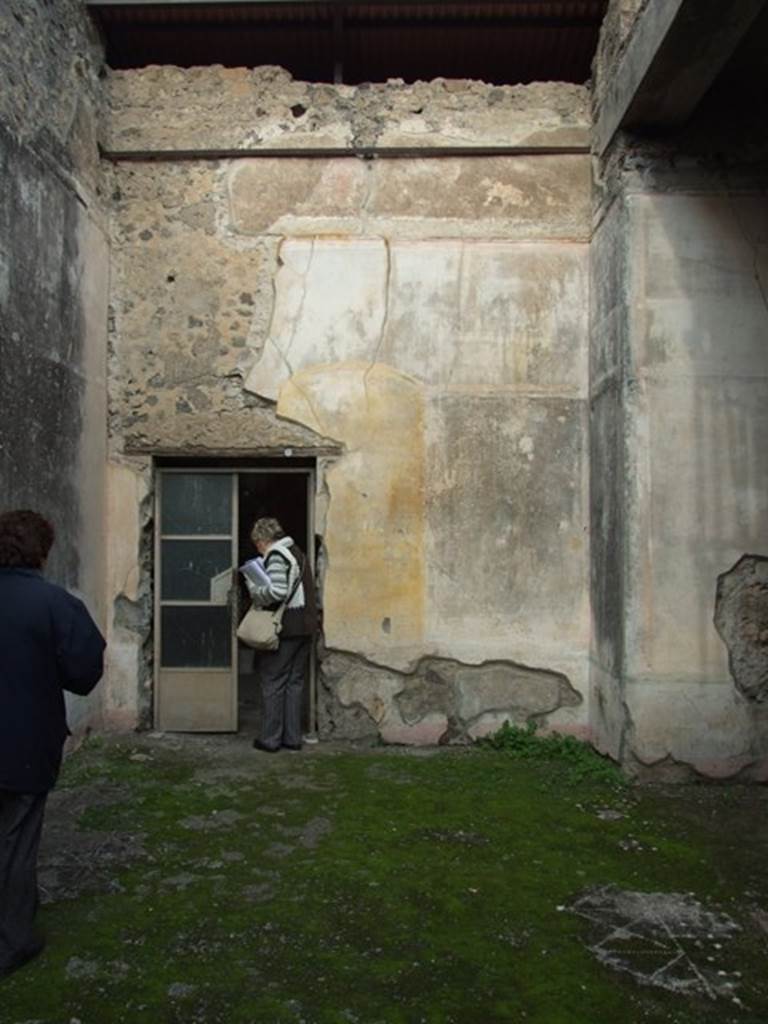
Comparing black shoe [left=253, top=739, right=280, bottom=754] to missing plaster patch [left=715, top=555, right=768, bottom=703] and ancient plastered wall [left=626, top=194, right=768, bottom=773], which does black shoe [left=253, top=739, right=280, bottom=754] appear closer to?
ancient plastered wall [left=626, top=194, right=768, bottom=773]

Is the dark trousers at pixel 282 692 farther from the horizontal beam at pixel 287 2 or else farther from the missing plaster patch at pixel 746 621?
the horizontal beam at pixel 287 2

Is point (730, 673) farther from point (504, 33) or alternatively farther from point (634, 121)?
point (504, 33)

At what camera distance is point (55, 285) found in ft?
17.4

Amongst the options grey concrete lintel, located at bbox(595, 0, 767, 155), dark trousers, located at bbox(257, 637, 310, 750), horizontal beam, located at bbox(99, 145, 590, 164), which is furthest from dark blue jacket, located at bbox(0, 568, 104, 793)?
horizontal beam, located at bbox(99, 145, 590, 164)

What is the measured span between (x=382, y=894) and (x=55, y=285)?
3940mm

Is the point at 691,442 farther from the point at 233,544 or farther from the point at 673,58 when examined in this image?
the point at 233,544

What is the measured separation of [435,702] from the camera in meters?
5.98

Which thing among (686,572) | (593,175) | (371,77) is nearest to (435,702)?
(686,572)

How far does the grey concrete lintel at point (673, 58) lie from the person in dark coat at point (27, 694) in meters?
3.85

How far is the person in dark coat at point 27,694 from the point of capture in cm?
297

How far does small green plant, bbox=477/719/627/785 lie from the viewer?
5.48 m

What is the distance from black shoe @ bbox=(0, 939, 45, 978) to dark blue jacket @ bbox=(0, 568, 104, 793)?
0.58 m

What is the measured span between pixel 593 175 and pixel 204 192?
8.93ft

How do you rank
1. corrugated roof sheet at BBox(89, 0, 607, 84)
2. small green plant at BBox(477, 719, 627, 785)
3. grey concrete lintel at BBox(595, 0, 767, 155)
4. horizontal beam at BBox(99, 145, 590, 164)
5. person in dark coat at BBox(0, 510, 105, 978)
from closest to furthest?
person in dark coat at BBox(0, 510, 105, 978)
grey concrete lintel at BBox(595, 0, 767, 155)
small green plant at BBox(477, 719, 627, 785)
corrugated roof sheet at BBox(89, 0, 607, 84)
horizontal beam at BBox(99, 145, 590, 164)
